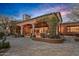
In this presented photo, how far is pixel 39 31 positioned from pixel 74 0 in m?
0.69

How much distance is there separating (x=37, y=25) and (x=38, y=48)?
1.13 feet

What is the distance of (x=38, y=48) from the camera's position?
8.66 ft

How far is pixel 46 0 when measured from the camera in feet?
8.67

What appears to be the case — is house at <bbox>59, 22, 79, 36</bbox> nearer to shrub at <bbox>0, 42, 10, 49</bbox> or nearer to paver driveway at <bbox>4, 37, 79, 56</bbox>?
paver driveway at <bbox>4, 37, 79, 56</bbox>

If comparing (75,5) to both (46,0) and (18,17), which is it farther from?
(18,17)

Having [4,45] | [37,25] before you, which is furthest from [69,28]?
[4,45]

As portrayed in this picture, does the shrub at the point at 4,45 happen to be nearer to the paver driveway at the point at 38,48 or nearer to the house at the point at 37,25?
the paver driveway at the point at 38,48

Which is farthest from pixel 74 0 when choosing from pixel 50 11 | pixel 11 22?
pixel 11 22

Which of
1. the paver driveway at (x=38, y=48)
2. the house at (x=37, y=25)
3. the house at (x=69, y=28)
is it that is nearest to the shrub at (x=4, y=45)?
the paver driveway at (x=38, y=48)

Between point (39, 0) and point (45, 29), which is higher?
point (39, 0)

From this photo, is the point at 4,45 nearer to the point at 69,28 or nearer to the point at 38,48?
the point at 38,48

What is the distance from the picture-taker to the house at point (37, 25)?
2.64 meters

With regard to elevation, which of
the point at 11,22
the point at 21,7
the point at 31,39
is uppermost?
the point at 21,7

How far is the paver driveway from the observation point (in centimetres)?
262
